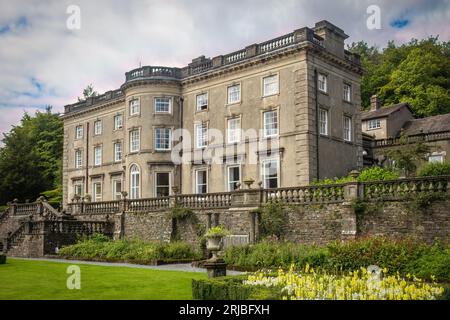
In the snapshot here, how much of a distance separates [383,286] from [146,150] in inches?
1054

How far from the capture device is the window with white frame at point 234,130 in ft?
107

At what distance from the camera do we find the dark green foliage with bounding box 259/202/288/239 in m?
23.0

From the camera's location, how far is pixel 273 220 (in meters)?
23.1

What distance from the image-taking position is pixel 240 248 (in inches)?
835

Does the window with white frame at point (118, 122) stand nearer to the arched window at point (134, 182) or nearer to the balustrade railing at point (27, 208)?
the arched window at point (134, 182)

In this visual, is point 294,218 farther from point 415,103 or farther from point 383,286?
point 415,103

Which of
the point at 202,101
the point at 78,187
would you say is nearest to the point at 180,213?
the point at 202,101

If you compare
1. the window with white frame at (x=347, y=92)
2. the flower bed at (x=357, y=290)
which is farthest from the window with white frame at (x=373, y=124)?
the flower bed at (x=357, y=290)

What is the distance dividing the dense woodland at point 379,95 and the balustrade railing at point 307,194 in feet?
90.1

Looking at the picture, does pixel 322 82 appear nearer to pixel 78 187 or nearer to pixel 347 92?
pixel 347 92

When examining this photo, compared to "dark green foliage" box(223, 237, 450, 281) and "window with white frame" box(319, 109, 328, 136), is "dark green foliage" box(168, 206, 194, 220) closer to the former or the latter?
"dark green foliage" box(223, 237, 450, 281)

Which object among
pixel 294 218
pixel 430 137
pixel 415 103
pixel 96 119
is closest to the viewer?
pixel 294 218

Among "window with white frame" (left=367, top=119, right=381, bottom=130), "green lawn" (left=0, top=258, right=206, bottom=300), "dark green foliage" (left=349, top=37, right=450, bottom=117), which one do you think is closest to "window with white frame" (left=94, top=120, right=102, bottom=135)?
"window with white frame" (left=367, top=119, right=381, bottom=130)
